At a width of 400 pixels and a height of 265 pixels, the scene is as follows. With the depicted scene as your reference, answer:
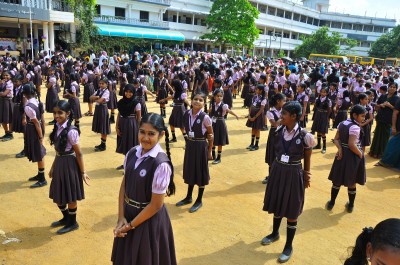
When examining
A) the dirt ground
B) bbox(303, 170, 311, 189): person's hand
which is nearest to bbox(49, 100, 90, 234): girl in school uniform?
the dirt ground

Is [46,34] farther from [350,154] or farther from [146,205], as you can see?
[146,205]

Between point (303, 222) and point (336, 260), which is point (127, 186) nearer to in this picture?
point (336, 260)

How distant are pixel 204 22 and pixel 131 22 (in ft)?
37.6

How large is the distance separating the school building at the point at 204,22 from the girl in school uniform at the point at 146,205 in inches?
1104

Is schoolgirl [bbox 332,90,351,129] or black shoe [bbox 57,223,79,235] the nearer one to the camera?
black shoe [bbox 57,223,79,235]

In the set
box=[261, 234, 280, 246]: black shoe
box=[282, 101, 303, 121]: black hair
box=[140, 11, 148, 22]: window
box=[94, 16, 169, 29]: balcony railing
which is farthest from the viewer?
box=[140, 11, 148, 22]: window

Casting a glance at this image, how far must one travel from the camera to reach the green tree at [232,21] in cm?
3666

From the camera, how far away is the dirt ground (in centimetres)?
414

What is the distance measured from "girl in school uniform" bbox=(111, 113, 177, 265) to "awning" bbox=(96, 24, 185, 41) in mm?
27983

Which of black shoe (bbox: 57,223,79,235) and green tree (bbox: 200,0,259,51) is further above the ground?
→ green tree (bbox: 200,0,259,51)

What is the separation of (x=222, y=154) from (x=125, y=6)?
28960mm

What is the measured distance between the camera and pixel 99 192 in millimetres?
5781

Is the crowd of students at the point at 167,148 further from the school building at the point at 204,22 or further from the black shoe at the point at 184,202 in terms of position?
the school building at the point at 204,22

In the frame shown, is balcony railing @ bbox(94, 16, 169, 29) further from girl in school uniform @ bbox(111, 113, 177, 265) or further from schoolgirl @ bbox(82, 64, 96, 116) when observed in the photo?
girl in school uniform @ bbox(111, 113, 177, 265)
